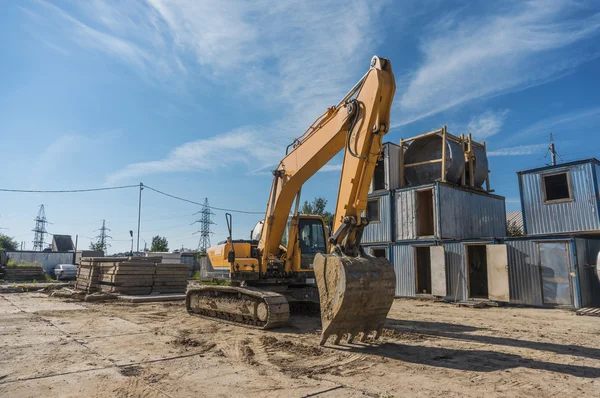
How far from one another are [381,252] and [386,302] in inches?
564

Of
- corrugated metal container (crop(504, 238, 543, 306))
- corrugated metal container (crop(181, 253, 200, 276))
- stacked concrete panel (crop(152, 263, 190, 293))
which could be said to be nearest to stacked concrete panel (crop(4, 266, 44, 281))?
corrugated metal container (crop(181, 253, 200, 276))

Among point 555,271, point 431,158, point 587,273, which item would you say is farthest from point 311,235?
point 431,158

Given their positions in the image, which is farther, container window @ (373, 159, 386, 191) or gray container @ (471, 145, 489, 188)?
container window @ (373, 159, 386, 191)

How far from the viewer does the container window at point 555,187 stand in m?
16.8

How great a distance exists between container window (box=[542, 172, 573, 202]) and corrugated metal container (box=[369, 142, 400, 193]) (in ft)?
21.7

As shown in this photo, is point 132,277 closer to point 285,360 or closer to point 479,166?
point 285,360

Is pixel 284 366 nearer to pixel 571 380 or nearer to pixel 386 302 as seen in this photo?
pixel 386 302

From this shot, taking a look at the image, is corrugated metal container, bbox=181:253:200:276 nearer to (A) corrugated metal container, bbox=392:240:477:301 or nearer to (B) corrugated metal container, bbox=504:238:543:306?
(A) corrugated metal container, bbox=392:240:477:301

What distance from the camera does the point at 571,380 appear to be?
5492 millimetres

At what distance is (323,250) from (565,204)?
11.6 meters

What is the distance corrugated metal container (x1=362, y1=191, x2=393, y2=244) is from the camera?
20438 mm

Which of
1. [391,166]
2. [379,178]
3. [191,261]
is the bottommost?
[191,261]

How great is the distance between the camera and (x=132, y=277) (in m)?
16.6

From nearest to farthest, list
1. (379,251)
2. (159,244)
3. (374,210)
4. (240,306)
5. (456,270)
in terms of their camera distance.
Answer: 1. (240,306)
2. (456,270)
3. (379,251)
4. (374,210)
5. (159,244)
